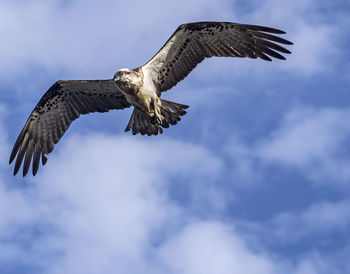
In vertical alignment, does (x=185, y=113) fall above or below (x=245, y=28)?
below

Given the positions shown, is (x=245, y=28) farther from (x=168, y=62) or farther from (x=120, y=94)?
(x=120, y=94)

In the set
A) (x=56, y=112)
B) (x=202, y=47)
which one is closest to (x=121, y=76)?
(x=202, y=47)

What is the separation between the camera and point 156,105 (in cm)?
1702

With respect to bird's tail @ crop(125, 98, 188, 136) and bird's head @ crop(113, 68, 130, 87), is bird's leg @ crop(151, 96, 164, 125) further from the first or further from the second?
bird's head @ crop(113, 68, 130, 87)

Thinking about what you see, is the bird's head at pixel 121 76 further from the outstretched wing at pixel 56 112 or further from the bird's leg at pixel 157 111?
the outstretched wing at pixel 56 112

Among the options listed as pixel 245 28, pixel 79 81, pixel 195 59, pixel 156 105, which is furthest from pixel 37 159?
pixel 245 28

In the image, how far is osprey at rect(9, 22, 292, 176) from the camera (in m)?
16.6

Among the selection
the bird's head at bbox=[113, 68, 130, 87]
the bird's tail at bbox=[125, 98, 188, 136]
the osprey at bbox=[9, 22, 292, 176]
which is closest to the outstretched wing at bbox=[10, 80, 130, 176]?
the osprey at bbox=[9, 22, 292, 176]

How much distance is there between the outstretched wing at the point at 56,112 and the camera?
1838 centimetres

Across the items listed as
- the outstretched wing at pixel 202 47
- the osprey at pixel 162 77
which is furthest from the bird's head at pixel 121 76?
the outstretched wing at pixel 202 47

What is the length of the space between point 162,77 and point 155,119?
1099 millimetres

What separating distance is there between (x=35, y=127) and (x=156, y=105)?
3.90 m

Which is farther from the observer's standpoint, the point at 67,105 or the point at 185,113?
Result: the point at 67,105

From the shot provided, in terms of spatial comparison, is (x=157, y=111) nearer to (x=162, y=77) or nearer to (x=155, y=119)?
(x=155, y=119)
